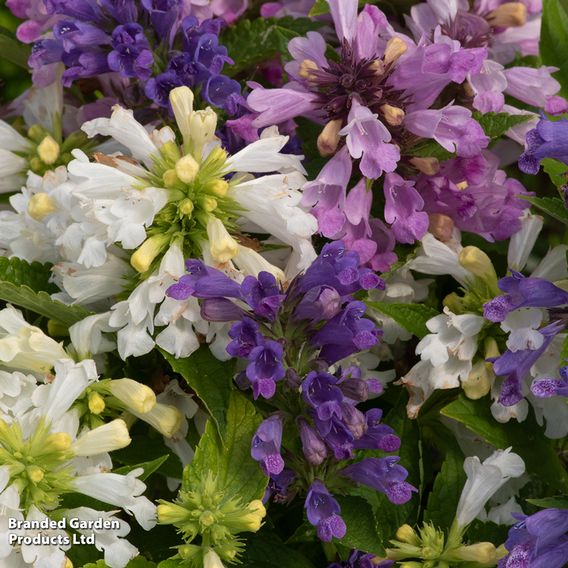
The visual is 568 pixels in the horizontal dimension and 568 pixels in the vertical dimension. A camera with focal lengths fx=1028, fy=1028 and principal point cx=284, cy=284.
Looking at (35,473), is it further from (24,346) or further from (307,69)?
(307,69)

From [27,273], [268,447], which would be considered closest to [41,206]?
[27,273]

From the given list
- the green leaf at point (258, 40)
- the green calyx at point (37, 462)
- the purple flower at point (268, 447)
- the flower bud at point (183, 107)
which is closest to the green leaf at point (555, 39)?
the green leaf at point (258, 40)

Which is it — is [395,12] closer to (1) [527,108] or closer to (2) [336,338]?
(1) [527,108]

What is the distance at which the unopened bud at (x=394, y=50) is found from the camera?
87 cm

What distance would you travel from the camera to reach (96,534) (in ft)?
2.56

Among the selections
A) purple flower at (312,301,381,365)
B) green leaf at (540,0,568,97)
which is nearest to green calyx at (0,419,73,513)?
purple flower at (312,301,381,365)

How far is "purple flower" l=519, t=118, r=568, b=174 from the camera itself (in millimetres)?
762

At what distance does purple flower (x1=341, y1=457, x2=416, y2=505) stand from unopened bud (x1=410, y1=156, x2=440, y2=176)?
0.25 m

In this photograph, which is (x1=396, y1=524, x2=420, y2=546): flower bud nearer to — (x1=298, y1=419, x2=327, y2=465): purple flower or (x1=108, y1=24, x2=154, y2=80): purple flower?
(x1=298, y1=419, x2=327, y2=465): purple flower

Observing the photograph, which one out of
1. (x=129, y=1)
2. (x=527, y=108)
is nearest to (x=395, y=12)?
(x=527, y=108)

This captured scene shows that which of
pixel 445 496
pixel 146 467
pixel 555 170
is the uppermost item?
Answer: pixel 555 170

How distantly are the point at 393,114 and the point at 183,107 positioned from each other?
17 centimetres

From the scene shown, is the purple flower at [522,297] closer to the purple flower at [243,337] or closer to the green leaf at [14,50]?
the purple flower at [243,337]

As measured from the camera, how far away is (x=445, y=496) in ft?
2.87
